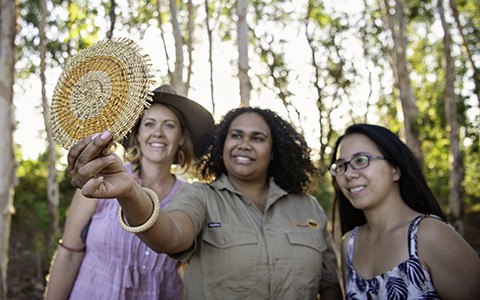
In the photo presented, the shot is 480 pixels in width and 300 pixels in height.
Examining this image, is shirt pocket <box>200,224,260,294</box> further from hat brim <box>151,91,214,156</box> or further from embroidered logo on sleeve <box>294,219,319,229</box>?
hat brim <box>151,91,214,156</box>

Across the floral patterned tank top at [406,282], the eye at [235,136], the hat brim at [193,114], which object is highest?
the hat brim at [193,114]

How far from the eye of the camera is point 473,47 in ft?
38.4

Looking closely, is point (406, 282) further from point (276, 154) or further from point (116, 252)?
point (116, 252)

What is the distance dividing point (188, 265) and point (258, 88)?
22.3 feet

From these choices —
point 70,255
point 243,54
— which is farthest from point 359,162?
point 243,54

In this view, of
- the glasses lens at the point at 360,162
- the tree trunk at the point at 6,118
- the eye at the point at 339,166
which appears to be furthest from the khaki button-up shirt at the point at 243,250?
the tree trunk at the point at 6,118

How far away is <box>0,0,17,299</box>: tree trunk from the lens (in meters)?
5.04

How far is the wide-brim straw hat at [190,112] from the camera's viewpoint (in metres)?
3.21

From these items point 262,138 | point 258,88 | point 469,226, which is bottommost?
point 469,226

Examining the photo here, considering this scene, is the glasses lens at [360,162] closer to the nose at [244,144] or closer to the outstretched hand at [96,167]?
the nose at [244,144]

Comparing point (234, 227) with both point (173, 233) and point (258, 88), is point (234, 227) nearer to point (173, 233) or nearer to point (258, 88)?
point (173, 233)

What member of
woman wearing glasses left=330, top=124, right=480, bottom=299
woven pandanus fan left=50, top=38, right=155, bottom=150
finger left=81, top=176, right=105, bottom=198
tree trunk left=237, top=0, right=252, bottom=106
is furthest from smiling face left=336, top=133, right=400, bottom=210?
tree trunk left=237, top=0, right=252, bottom=106

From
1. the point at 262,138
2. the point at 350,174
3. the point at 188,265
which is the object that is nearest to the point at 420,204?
the point at 350,174

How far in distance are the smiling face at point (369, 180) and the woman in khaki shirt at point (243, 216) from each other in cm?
38
